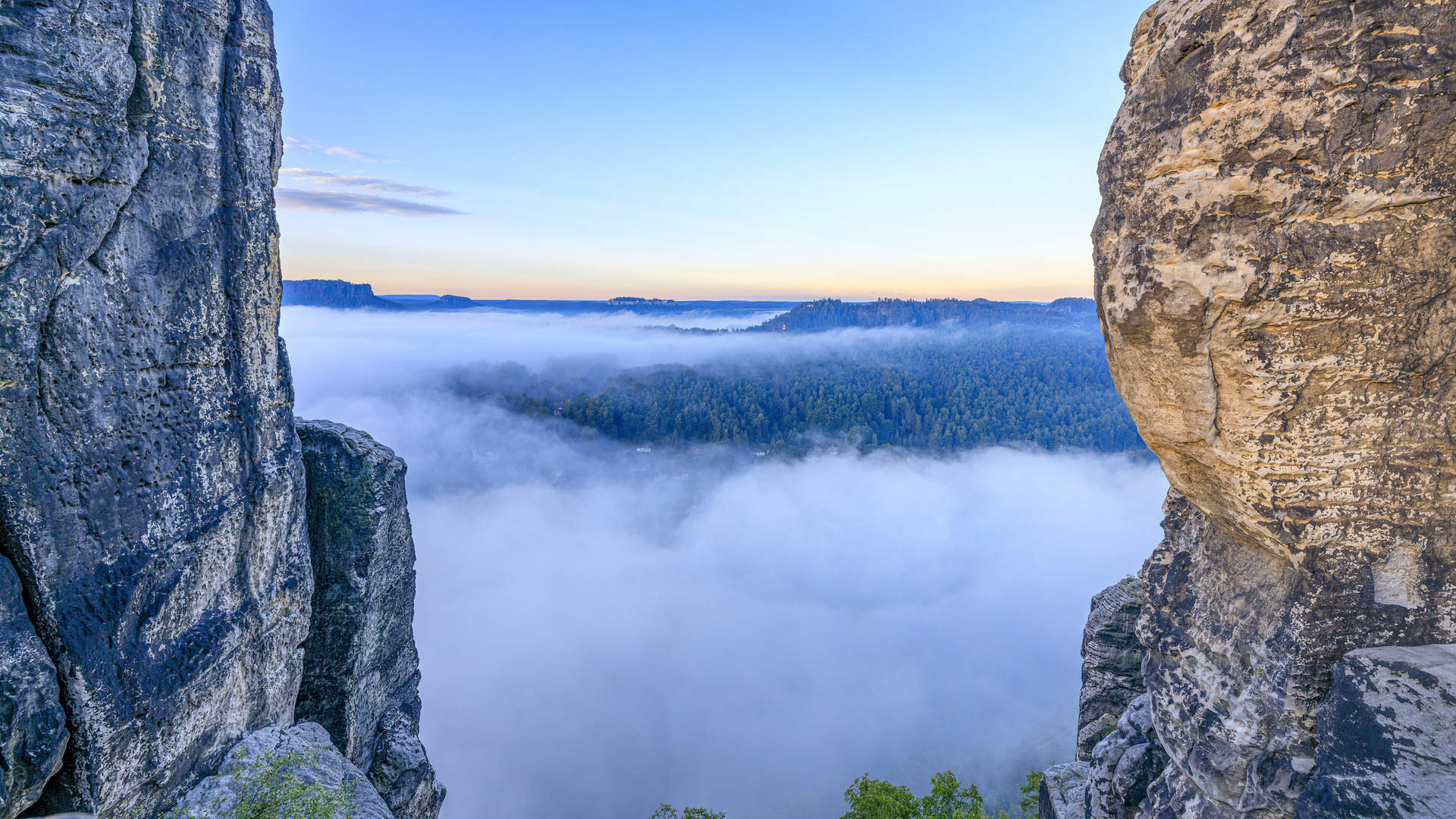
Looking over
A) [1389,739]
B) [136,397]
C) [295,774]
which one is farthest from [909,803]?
[136,397]

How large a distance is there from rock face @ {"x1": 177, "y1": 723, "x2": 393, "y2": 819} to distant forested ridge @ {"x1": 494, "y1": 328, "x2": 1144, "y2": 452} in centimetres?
13319

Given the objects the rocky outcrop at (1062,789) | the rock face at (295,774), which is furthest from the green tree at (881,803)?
the rock face at (295,774)

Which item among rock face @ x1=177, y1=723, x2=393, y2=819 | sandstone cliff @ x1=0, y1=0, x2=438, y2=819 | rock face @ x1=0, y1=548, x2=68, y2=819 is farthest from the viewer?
rock face @ x1=177, y1=723, x2=393, y2=819

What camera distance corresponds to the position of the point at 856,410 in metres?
156

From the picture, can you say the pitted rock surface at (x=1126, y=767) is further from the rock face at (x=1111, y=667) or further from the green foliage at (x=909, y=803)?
the green foliage at (x=909, y=803)

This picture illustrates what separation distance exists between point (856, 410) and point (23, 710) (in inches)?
6045

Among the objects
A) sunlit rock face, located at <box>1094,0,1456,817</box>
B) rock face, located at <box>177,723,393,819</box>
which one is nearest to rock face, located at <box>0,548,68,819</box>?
rock face, located at <box>177,723,393,819</box>

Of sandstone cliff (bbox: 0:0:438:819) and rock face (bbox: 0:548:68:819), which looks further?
sandstone cliff (bbox: 0:0:438:819)

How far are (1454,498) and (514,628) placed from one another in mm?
108585

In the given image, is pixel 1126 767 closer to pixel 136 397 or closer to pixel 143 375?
pixel 136 397

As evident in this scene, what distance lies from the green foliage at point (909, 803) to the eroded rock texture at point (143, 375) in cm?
1866

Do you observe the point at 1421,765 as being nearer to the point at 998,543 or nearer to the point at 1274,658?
the point at 1274,658

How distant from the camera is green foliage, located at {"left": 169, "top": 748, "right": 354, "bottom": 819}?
396 inches

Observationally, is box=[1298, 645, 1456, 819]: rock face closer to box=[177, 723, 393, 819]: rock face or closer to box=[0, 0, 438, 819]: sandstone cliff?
box=[177, 723, 393, 819]: rock face
